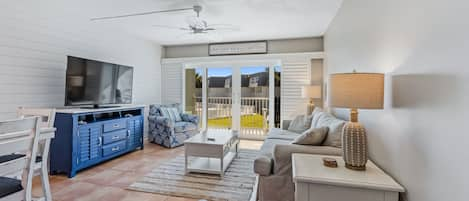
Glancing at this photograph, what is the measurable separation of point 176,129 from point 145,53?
6.54 feet

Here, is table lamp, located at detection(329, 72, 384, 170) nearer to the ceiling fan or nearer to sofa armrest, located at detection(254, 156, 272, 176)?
sofa armrest, located at detection(254, 156, 272, 176)

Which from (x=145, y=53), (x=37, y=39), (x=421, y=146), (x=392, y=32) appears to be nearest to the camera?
(x=421, y=146)

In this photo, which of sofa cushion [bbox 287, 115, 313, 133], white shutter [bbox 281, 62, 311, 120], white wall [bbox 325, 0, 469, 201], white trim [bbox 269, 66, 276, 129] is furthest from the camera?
white trim [bbox 269, 66, 276, 129]

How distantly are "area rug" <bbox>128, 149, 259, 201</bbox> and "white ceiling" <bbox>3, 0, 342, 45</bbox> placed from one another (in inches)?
89.7

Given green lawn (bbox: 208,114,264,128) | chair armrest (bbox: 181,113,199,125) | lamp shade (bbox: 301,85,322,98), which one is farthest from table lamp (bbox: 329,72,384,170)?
green lawn (bbox: 208,114,264,128)

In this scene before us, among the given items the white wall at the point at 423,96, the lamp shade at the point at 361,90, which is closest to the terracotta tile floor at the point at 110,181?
the lamp shade at the point at 361,90

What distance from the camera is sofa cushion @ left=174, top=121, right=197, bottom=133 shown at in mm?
4791

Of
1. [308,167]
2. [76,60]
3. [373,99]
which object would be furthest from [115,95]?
[373,99]

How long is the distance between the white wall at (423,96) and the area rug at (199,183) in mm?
1475

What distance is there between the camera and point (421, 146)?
128 centimetres

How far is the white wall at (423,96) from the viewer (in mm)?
1015

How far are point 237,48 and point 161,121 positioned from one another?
2.33 meters

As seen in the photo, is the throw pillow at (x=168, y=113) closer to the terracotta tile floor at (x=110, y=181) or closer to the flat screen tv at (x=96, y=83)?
the flat screen tv at (x=96, y=83)

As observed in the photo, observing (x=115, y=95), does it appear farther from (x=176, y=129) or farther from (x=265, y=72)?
(x=265, y=72)
